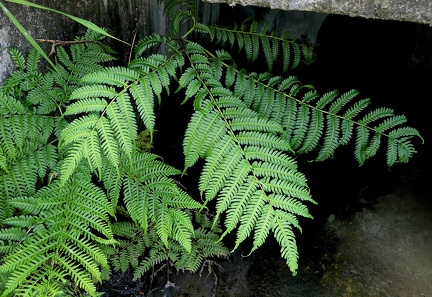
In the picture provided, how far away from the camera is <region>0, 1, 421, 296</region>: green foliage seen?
2219 mm

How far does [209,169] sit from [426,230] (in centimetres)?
190

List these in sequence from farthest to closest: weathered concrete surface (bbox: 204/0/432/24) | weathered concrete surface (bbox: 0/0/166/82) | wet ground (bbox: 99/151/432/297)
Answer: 1. wet ground (bbox: 99/151/432/297)
2. weathered concrete surface (bbox: 0/0/166/82)
3. weathered concrete surface (bbox: 204/0/432/24)

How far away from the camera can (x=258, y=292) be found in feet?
9.37

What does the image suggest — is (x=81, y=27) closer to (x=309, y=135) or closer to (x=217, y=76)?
(x=217, y=76)

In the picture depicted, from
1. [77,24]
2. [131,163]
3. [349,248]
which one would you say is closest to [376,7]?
[131,163]

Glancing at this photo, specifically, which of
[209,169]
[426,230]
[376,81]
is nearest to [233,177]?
[209,169]

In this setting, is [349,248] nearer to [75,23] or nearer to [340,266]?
[340,266]

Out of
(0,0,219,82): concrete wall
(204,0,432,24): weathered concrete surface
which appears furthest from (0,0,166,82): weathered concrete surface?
(204,0,432,24): weathered concrete surface

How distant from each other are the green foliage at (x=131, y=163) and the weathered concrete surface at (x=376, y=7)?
2.18 ft

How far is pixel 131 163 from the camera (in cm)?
230

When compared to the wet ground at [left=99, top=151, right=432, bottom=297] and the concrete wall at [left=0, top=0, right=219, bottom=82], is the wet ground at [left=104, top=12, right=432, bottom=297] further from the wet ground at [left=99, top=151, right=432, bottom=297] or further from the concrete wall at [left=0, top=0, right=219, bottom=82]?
the concrete wall at [left=0, top=0, right=219, bottom=82]

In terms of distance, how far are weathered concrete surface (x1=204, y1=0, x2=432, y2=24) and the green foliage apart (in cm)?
67

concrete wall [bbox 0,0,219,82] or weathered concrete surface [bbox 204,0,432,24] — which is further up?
weathered concrete surface [bbox 204,0,432,24]

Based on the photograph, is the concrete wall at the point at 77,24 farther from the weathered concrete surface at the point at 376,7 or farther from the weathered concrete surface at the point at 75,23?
the weathered concrete surface at the point at 376,7
